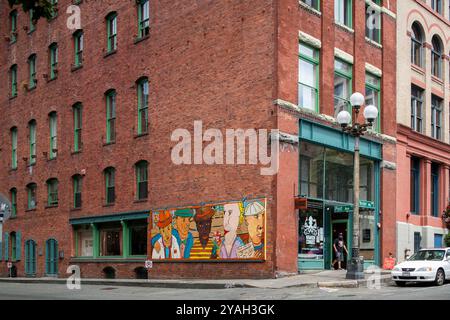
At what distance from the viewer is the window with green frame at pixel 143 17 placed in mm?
33625

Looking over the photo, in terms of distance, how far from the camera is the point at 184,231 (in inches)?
1167

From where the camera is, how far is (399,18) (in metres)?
34.7

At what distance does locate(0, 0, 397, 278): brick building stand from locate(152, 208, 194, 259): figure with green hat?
87 millimetres

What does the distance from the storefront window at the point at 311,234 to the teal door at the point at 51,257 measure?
17.2 meters

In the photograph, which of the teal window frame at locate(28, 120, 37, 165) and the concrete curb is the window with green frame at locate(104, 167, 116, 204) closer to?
the concrete curb

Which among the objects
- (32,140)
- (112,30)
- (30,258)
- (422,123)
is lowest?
(30,258)

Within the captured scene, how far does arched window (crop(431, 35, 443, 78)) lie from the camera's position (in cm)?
3833

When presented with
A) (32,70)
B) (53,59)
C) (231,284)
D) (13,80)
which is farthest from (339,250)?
(13,80)

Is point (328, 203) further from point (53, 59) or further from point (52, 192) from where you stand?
point (53, 59)

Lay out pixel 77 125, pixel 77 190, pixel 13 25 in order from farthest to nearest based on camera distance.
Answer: pixel 13 25, pixel 77 125, pixel 77 190

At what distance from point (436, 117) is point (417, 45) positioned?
173 inches

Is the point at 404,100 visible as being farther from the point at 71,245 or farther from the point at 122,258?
the point at 71,245

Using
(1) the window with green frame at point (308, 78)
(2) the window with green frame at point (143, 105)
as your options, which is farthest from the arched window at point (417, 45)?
(2) the window with green frame at point (143, 105)

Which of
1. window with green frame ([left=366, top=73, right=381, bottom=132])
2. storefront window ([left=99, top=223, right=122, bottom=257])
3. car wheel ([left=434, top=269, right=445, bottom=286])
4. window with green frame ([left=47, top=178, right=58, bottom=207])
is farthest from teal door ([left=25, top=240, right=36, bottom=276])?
car wheel ([left=434, top=269, right=445, bottom=286])
